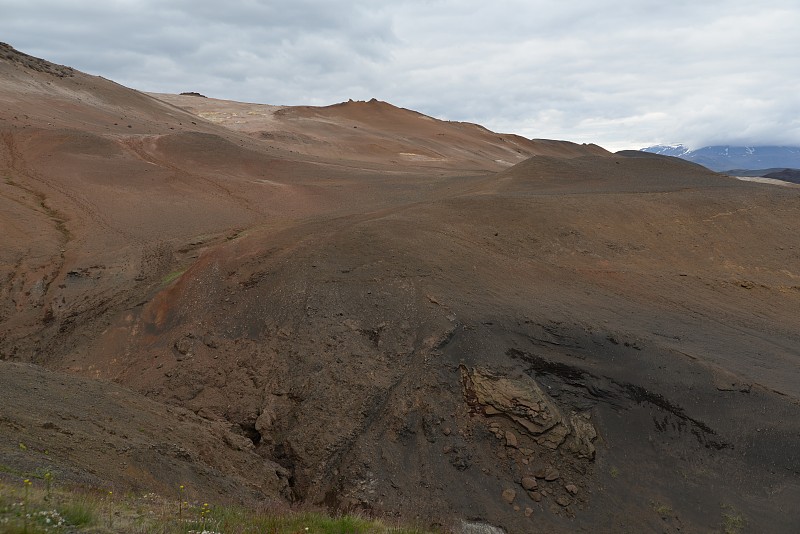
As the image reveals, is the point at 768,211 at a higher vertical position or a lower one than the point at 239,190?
higher

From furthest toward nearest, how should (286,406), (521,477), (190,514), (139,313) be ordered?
1. (139,313)
2. (286,406)
3. (521,477)
4. (190,514)

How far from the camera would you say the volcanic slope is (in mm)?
7539

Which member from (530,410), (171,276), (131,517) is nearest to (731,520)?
(530,410)

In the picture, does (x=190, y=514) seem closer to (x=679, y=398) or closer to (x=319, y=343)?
(x=319, y=343)

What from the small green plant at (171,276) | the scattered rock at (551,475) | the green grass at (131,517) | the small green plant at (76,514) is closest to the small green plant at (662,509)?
the scattered rock at (551,475)

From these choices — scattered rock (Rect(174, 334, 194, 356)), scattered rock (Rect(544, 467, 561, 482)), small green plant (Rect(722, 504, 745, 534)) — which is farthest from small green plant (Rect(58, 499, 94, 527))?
small green plant (Rect(722, 504, 745, 534))

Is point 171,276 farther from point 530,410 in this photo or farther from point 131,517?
point 131,517

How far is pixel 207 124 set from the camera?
35031 mm

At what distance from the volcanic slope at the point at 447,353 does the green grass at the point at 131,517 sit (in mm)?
963

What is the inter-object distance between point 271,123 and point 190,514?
39957 millimetres

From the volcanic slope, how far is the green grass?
0.96m

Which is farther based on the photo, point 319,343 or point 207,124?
point 207,124

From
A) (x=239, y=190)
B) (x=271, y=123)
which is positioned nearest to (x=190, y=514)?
(x=239, y=190)

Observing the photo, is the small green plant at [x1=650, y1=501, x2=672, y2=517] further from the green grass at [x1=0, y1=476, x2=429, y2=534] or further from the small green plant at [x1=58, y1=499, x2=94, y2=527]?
the small green plant at [x1=58, y1=499, x2=94, y2=527]
